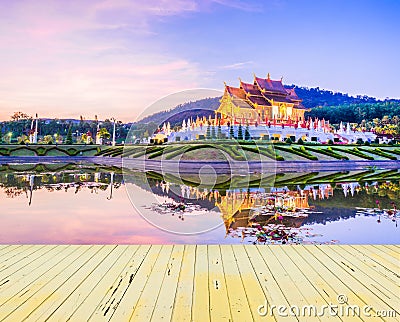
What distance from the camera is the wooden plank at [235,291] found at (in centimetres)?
267

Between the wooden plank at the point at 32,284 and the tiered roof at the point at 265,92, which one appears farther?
the tiered roof at the point at 265,92

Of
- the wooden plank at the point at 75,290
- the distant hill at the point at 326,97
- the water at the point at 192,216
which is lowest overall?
the water at the point at 192,216

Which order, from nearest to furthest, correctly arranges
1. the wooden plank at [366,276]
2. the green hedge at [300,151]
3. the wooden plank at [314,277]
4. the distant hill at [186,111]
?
1. the wooden plank at [314,277]
2. the wooden plank at [366,276]
3. the distant hill at [186,111]
4. the green hedge at [300,151]

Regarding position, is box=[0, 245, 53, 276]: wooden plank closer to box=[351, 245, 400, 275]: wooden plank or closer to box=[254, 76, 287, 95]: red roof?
box=[351, 245, 400, 275]: wooden plank

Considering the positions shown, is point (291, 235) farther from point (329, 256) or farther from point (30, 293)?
point (30, 293)

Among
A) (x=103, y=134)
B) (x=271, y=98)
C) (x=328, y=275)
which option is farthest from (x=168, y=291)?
(x=103, y=134)

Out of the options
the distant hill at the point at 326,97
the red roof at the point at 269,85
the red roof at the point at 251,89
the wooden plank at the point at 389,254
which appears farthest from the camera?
the distant hill at the point at 326,97

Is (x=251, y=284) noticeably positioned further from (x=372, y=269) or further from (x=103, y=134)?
(x=103, y=134)

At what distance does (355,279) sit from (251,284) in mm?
902

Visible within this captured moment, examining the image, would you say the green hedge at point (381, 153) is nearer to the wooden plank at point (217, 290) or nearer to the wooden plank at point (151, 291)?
the wooden plank at point (217, 290)

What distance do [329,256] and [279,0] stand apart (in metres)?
19.8

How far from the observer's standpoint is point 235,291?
3.10 metres

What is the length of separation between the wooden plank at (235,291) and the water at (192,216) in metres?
1.08

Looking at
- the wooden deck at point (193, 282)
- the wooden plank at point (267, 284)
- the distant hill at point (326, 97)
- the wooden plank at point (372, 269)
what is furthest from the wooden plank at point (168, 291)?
the distant hill at point (326, 97)
